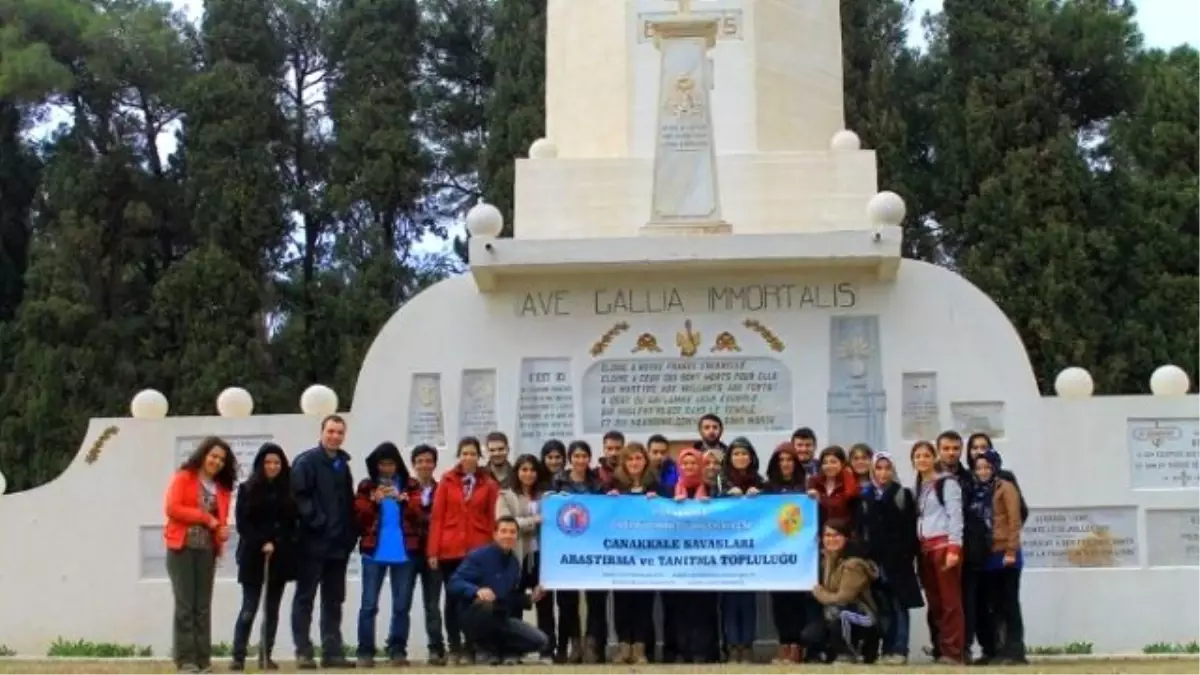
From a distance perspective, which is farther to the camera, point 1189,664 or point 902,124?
point 902,124

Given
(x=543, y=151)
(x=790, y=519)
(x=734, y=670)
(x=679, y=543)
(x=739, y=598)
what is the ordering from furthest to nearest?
(x=543, y=151) < (x=739, y=598) < (x=679, y=543) < (x=790, y=519) < (x=734, y=670)

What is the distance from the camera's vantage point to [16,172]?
26.0 metres

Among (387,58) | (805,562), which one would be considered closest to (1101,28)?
(387,58)

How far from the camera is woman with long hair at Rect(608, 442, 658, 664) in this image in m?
10.2

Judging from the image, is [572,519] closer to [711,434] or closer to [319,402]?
[711,434]

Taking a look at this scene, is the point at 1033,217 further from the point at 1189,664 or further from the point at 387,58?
the point at 1189,664

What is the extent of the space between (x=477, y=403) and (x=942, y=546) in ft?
14.4

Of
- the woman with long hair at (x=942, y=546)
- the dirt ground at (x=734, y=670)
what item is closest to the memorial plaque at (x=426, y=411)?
the dirt ground at (x=734, y=670)

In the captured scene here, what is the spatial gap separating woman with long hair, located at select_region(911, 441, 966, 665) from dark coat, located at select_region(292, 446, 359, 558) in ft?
11.8

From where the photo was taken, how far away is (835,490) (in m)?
9.91

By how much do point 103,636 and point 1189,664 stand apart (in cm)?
825

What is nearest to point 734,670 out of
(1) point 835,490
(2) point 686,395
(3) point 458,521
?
(1) point 835,490

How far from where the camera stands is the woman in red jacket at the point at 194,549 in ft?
29.6

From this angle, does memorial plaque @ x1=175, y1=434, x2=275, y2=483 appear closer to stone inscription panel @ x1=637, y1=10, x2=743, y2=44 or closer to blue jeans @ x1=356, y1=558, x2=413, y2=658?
blue jeans @ x1=356, y1=558, x2=413, y2=658
